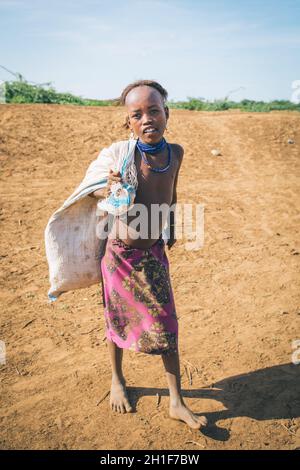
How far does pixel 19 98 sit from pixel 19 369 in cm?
970

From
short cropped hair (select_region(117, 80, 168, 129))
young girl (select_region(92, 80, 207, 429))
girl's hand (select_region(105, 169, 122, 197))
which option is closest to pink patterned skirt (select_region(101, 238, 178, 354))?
young girl (select_region(92, 80, 207, 429))

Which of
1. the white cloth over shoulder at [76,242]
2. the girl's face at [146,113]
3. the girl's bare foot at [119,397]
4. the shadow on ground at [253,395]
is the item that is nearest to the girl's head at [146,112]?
the girl's face at [146,113]

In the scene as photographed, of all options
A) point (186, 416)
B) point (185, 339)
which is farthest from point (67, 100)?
point (186, 416)

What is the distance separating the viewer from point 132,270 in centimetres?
196

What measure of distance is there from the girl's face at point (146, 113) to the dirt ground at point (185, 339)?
57.8 inches

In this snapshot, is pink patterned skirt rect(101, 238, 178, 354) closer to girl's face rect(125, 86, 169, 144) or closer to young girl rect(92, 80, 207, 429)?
young girl rect(92, 80, 207, 429)

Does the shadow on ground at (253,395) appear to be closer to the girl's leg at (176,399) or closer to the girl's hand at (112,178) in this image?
the girl's leg at (176,399)

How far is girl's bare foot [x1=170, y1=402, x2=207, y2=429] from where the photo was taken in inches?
80.7

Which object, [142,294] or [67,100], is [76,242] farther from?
[67,100]

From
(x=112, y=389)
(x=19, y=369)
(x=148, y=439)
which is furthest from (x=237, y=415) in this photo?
(x=19, y=369)

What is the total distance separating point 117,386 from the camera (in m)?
2.25

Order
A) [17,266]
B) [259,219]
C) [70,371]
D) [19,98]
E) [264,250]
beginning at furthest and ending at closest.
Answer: [19,98] → [259,219] → [264,250] → [17,266] → [70,371]
